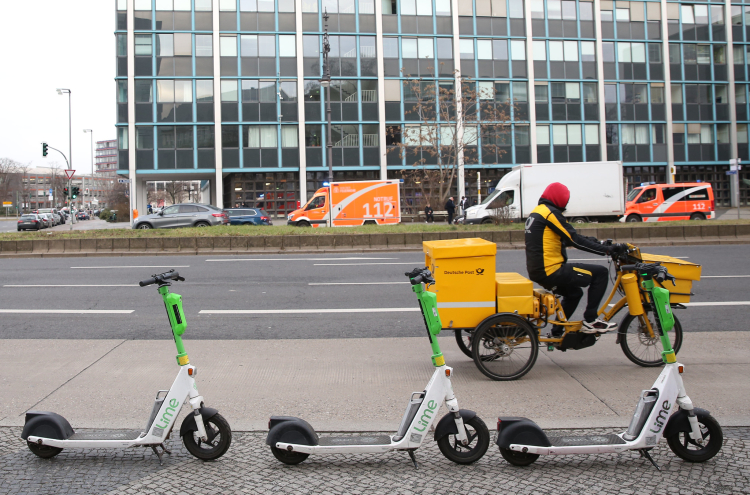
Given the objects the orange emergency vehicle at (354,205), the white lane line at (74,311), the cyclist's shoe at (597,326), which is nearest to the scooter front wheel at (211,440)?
the cyclist's shoe at (597,326)

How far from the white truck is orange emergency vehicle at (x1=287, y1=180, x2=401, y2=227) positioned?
402 cm

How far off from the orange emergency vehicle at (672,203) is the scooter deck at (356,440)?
28.7 metres

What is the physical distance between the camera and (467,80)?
138 ft

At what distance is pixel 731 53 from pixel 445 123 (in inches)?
983

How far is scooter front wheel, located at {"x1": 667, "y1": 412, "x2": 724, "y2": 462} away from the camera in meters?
3.78

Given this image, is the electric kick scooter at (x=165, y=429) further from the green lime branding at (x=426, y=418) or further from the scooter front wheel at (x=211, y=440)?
the green lime branding at (x=426, y=418)

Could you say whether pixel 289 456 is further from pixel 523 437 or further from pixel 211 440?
pixel 523 437

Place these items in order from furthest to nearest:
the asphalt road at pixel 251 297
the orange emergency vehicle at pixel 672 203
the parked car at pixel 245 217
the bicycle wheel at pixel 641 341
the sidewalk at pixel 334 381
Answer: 1. the parked car at pixel 245 217
2. the orange emergency vehicle at pixel 672 203
3. the asphalt road at pixel 251 297
4. the bicycle wheel at pixel 641 341
5. the sidewalk at pixel 334 381

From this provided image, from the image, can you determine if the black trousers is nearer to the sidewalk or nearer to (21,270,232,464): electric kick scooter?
the sidewalk

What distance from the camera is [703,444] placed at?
3838mm

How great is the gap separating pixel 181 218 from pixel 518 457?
2691 centimetres

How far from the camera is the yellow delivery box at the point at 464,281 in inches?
222

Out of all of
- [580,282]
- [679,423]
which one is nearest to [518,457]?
[679,423]

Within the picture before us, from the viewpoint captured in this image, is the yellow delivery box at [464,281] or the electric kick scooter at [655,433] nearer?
the electric kick scooter at [655,433]
